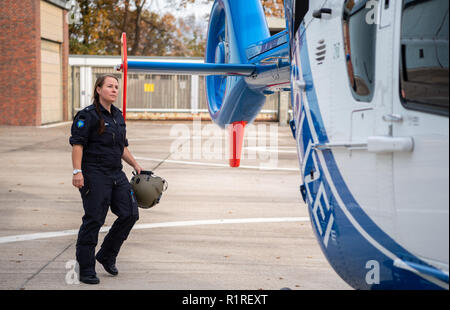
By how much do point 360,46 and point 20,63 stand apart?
2325 cm

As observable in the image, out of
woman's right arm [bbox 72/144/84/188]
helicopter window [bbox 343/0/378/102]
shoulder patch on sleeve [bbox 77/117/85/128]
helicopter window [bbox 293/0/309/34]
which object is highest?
helicopter window [bbox 293/0/309/34]

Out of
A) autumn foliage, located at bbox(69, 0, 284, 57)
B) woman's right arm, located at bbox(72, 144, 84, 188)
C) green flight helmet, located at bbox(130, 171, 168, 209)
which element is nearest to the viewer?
woman's right arm, located at bbox(72, 144, 84, 188)

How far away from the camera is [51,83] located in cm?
2697

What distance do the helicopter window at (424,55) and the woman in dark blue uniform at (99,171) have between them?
104 inches

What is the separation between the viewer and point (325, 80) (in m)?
3.64

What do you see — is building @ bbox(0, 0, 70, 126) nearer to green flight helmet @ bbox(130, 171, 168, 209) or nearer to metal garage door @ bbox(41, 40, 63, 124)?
metal garage door @ bbox(41, 40, 63, 124)

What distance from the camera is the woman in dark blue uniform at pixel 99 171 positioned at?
474 centimetres

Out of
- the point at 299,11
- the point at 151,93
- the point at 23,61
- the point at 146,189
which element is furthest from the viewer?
the point at 151,93

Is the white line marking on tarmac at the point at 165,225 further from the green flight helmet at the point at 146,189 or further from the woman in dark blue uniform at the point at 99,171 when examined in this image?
the green flight helmet at the point at 146,189

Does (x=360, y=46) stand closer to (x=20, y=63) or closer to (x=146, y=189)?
(x=146, y=189)

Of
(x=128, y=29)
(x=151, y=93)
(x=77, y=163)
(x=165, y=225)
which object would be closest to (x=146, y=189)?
(x=77, y=163)

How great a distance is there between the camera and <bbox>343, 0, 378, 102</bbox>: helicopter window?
10.2ft

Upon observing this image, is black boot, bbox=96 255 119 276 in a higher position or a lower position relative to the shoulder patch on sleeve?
lower

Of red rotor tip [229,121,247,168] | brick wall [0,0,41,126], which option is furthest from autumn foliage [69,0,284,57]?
red rotor tip [229,121,247,168]
